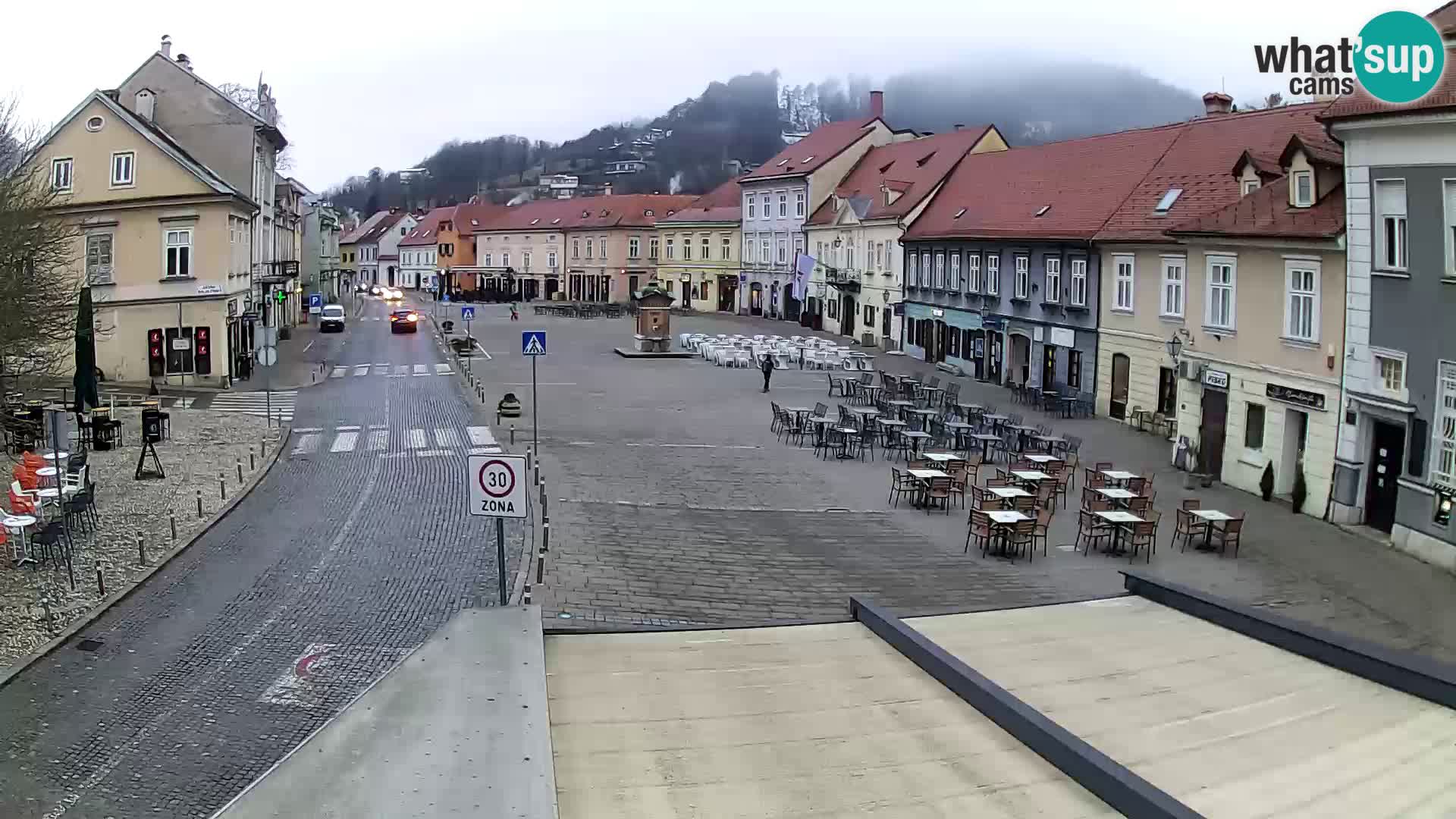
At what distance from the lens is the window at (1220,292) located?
86.3 feet

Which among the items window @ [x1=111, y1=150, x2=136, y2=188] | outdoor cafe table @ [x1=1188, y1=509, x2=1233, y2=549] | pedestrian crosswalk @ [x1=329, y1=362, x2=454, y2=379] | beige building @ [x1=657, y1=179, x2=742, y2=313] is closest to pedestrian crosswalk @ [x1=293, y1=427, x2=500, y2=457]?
window @ [x1=111, y1=150, x2=136, y2=188]

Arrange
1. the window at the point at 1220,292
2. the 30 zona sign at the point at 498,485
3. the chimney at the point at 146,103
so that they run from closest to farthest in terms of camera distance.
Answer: the 30 zona sign at the point at 498,485
the window at the point at 1220,292
the chimney at the point at 146,103

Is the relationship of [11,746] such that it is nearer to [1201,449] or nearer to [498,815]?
[498,815]

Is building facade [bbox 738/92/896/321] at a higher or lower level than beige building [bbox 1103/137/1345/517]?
higher

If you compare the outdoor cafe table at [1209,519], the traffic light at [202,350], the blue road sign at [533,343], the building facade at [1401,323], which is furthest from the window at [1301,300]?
the traffic light at [202,350]

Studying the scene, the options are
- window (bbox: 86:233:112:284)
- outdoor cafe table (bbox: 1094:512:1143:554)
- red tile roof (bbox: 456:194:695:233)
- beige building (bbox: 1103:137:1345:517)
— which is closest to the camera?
outdoor cafe table (bbox: 1094:512:1143:554)

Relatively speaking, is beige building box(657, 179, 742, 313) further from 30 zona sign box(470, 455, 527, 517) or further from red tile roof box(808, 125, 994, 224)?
30 zona sign box(470, 455, 527, 517)

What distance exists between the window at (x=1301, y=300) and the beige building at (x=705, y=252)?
62.5m

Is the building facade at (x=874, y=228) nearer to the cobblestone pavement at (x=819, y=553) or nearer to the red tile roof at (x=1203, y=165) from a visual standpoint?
the red tile roof at (x=1203, y=165)

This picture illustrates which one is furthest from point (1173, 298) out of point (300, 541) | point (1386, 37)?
point (300, 541)

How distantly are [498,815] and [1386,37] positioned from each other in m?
21.2

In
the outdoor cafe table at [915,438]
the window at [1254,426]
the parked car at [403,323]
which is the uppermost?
the parked car at [403,323]

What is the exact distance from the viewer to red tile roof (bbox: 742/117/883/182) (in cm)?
7212

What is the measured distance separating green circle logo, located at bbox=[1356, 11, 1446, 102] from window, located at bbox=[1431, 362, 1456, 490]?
14.3 feet
